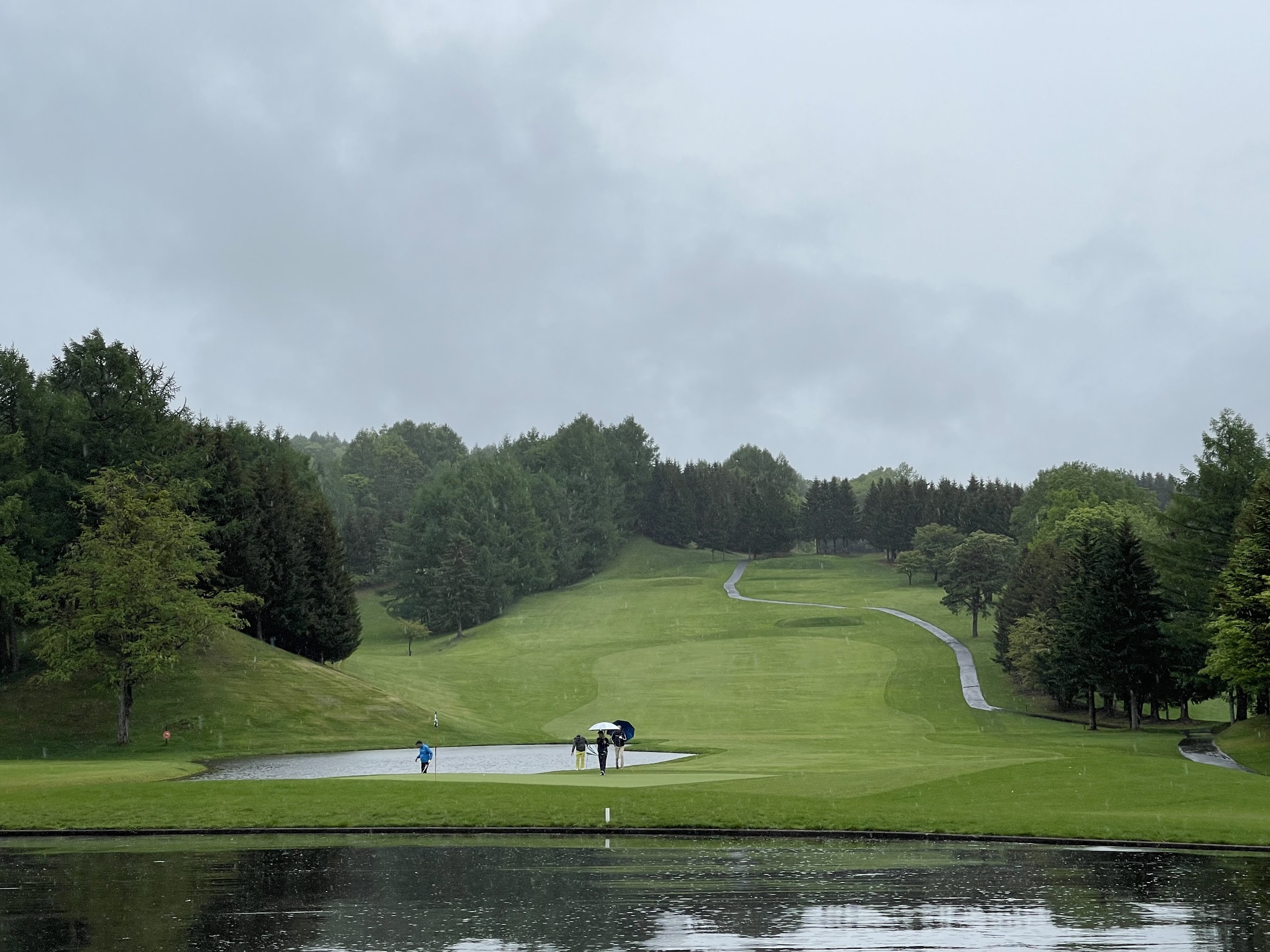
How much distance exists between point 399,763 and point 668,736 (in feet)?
73.9

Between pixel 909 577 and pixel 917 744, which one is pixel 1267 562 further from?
pixel 909 577

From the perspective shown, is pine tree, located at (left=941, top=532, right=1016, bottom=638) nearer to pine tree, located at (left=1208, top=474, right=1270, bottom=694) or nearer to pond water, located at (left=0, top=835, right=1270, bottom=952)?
pine tree, located at (left=1208, top=474, right=1270, bottom=694)

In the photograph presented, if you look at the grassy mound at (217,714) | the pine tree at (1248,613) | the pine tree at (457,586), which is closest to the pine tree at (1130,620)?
the pine tree at (1248,613)

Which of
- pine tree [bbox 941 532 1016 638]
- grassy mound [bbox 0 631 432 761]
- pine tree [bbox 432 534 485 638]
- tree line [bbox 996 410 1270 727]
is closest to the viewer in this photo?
tree line [bbox 996 410 1270 727]

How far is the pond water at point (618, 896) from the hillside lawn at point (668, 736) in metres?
3.45

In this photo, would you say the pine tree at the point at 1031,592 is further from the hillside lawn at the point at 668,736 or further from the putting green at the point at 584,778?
the putting green at the point at 584,778

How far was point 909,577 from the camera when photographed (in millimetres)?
164625

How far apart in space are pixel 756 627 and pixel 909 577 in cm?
4628

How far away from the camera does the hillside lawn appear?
31734 millimetres

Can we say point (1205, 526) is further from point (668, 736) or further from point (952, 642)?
point (952, 642)

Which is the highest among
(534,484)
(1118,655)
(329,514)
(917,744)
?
(534,484)

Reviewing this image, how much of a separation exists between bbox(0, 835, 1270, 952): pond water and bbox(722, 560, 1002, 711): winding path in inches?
2355

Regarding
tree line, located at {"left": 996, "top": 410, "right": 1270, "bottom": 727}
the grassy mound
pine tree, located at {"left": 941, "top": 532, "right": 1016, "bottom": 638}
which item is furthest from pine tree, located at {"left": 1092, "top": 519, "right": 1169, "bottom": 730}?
pine tree, located at {"left": 941, "top": 532, "right": 1016, "bottom": 638}

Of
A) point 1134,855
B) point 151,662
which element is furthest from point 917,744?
point 151,662
